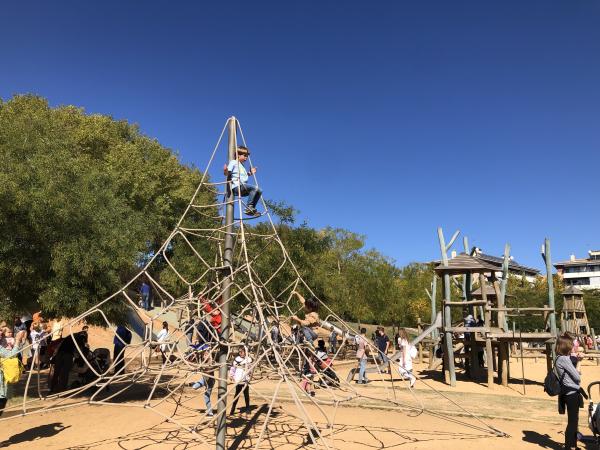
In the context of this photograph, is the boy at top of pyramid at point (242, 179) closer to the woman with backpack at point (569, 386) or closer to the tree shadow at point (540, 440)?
the woman with backpack at point (569, 386)

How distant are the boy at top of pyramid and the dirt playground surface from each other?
8.52 ft

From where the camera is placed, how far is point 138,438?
21.6ft

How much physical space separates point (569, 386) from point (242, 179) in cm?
453

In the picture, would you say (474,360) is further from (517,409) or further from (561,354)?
(561,354)

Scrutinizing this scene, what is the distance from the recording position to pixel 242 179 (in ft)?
18.6

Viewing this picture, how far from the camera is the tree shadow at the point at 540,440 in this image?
6239 mm

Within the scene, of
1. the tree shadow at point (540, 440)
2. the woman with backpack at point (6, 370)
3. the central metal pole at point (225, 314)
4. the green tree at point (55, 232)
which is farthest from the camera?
the green tree at point (55, 232)

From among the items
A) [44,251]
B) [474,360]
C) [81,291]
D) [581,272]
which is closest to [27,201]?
[44,251]

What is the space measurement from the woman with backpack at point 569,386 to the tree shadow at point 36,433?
22.3 feet

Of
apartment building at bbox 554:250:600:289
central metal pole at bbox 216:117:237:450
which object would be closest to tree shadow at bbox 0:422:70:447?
central metal pole at bbox 216:117:237:450

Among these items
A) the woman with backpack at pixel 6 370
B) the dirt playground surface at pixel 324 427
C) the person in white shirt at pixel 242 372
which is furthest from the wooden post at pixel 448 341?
the woman with backpack at pixel 6 370

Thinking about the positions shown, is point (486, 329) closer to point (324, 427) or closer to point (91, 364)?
point (324, 427)

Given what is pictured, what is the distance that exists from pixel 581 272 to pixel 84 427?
79.4m

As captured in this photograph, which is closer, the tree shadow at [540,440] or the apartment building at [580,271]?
the tree shadow at [540,440]
